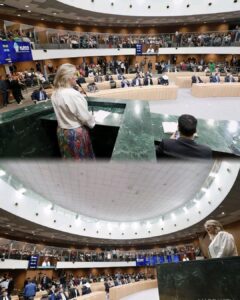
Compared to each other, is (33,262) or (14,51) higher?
(14,51)

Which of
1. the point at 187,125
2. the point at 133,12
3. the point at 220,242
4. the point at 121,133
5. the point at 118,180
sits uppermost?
the point at 133,12

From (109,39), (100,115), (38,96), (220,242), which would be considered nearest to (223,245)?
(220,242)

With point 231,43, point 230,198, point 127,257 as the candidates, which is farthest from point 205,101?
point 127,257

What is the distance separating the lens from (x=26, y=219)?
9578 mm

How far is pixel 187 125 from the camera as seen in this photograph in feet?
7.34

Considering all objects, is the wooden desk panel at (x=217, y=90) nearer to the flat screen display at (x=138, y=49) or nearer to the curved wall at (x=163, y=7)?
the curved wall at (x=163, y=7)

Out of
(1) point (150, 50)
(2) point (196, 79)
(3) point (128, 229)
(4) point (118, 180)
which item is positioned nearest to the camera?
(4) point (118, 180)

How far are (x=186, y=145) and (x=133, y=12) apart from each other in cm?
2195

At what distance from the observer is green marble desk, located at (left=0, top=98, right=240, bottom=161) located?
7.64 ft

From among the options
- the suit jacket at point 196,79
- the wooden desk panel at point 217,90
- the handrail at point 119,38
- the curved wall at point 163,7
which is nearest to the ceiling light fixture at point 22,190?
the wooden desk panel at point 217,90

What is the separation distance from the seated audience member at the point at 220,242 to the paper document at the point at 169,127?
3.71 ft

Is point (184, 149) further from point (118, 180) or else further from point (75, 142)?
point (118, 180)

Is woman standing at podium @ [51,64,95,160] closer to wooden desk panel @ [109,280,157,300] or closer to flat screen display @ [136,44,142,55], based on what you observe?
wooden desk panel @ [109,280,157,300]

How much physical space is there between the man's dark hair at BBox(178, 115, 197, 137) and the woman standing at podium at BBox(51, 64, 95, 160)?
83 centimetres
